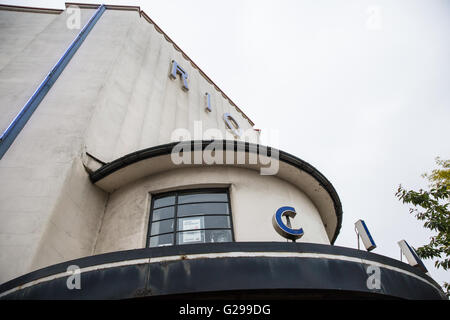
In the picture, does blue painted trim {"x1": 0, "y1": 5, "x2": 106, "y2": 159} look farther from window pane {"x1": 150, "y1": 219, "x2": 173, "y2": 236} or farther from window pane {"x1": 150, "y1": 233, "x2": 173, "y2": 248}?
window pane {"x1": 150, "y1": 233, "x2": 173, "y2": 248}

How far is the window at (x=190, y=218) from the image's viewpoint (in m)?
7.23

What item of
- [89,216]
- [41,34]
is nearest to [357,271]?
[89,216]

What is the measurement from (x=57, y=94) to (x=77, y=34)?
561 cm

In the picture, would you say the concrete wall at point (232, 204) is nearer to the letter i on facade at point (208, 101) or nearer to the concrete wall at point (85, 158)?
the concrete wall at point (85, 158)

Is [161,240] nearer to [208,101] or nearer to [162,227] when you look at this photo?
[162,227]

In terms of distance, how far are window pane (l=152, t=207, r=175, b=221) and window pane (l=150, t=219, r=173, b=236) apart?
15 cm

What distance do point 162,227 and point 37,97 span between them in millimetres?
6195

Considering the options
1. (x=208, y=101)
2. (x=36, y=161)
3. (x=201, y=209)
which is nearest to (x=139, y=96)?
(x=36, y=161)

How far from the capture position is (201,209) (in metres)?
7.73

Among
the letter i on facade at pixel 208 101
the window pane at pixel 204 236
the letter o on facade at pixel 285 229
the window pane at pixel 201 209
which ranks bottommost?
the letter o on facade at pixel 285 229

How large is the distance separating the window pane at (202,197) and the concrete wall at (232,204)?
0.24 meters

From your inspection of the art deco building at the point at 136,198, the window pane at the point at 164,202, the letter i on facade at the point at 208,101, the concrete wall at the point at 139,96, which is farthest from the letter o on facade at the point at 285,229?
the letter i on facade at the point at 208,101

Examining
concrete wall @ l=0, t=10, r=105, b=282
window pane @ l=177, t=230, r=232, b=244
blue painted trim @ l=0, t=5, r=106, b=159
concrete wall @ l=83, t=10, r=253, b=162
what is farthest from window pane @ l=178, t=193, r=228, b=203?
blue painted trim @ l=0, t=5, r=106, b=159

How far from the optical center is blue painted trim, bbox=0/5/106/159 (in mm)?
8289
